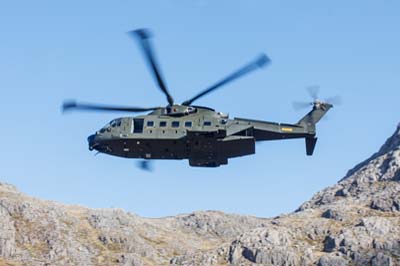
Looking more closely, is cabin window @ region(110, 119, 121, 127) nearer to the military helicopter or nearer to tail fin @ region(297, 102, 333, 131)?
the military helicopter

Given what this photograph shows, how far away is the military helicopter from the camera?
84625 mm

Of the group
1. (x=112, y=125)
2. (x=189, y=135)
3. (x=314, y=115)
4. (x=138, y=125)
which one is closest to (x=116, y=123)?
(x=112, y=125)

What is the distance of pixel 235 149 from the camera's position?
278ft

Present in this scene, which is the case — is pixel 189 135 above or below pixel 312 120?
below

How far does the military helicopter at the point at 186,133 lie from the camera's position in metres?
84.6

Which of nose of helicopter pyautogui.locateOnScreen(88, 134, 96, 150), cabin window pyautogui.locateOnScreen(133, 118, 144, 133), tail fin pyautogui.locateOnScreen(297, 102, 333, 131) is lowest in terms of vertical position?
nose of helicopter pyautogui.locateOnScreen(88, 134, 96, 150)

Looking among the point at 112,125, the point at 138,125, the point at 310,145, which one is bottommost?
the point at 310,145

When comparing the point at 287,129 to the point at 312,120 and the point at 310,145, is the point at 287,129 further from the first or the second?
the point at 312,120

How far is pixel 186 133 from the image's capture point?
85250mm

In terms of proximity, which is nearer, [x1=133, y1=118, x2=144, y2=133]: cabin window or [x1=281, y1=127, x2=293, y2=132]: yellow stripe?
[x1=133, y1=118, x2=144, y2=133]: cabin window

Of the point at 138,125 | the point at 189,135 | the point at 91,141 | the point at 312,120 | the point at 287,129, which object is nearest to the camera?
the point at 189,135

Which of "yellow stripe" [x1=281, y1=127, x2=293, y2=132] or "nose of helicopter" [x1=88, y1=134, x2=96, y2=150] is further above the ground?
"yellow stripe" [x1=281, y1=127, x2=293, y2=132]

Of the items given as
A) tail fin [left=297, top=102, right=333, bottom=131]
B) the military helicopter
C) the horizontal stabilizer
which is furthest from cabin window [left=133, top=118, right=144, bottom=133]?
the horizontal stabilizer

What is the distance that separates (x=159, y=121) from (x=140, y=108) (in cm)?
412
